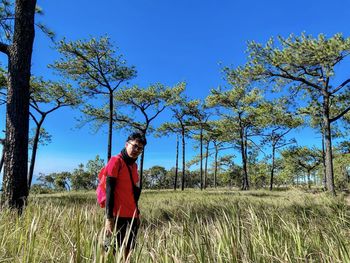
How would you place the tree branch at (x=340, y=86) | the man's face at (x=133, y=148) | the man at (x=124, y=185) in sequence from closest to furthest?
1. the man at (x=124, y=185)
2. the man's face at (x=133, y=148)
3. the tree branch at (x=340, y=86)

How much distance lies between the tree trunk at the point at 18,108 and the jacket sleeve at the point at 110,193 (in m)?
3.49

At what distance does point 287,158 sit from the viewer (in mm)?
42875

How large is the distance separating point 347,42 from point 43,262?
1783 centimetres

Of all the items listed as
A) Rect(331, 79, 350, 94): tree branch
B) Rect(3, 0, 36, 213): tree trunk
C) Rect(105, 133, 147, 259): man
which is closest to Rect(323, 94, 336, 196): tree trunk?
Rect(331, 79, 350, 94): tree branch

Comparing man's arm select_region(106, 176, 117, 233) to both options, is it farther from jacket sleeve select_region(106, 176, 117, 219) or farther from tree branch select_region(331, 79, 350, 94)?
tree branch select_region(331, 79, 350, 94)

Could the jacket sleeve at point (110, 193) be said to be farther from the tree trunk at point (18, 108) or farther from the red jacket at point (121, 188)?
the tree trunk at point (18, 108)

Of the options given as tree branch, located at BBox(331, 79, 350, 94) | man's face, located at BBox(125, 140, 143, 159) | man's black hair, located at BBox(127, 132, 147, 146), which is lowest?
man's face, located at BBox(125, 140, 143, 159)

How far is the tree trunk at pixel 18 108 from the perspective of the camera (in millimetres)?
6617

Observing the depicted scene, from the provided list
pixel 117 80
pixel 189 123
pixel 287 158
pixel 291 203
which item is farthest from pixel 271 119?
pixel 287 158

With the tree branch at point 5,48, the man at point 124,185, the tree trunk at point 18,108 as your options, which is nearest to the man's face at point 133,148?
the man at point 124,185

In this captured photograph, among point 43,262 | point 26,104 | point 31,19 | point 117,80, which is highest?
point 117,80

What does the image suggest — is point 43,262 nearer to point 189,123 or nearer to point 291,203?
point 291,203

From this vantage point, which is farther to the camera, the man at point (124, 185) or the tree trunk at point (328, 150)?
the tree trunk at point (328, 150)

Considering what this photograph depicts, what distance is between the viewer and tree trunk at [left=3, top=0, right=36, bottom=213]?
6.62 m
